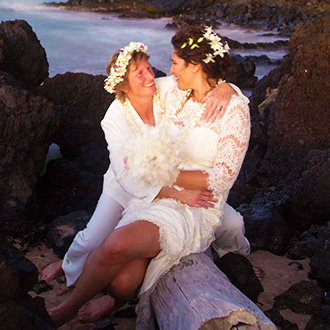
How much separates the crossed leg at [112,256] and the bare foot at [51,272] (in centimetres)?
75

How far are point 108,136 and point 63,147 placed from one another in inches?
117

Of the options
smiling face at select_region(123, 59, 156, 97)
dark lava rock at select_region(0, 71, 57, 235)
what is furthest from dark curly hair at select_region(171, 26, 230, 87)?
dark lava rock at select_region(0, 71, 57, 235)

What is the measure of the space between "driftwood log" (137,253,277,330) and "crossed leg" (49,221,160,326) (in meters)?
0.26

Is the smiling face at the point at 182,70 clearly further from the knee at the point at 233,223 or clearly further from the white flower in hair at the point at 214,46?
the knee at the point at 233,223

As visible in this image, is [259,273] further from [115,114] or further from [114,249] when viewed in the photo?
[115,114]

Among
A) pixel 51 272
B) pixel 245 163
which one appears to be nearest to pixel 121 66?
pixel 51 272

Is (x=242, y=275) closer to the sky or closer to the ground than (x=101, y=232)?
closer to the ground

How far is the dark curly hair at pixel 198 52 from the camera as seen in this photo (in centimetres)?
441

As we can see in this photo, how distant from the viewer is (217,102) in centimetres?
442

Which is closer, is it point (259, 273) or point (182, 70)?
point (182, 70)

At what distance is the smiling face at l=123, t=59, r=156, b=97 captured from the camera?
15.5 ft

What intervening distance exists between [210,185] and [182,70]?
922 mm

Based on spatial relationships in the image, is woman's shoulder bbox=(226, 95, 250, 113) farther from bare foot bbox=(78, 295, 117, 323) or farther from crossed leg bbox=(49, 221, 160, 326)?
bare foot bbox=(78, 295, 117, 323)

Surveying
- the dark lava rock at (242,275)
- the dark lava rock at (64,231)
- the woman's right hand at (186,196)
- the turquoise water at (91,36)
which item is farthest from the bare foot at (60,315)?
the turquoise water at (91,36)
